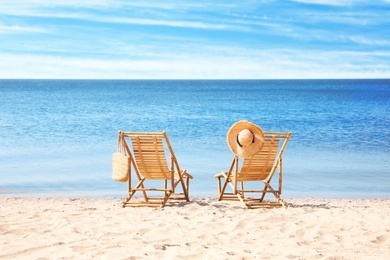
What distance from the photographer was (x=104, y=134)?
58.3ft

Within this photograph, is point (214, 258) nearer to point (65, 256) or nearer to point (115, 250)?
point (115, 250)

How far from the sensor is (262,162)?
6.50 metres

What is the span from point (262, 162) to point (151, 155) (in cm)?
139

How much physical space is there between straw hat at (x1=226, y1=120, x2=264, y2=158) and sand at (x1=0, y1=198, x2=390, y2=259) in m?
0.69

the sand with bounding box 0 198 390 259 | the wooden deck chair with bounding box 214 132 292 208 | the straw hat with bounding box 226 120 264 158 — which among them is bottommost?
the sand with bounding box 0 198 390 259

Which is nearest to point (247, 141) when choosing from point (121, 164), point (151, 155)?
point (151, 155)

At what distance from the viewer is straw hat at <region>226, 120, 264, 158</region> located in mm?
6281

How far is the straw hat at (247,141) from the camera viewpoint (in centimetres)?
628

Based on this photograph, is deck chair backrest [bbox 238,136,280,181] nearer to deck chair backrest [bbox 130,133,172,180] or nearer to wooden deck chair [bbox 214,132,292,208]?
wooden deck chair [bbox 214,132,292,208]

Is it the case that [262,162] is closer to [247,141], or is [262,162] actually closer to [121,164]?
[247,141]

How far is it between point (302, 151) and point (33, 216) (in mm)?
8718

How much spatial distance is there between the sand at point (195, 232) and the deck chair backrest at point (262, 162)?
0.43m

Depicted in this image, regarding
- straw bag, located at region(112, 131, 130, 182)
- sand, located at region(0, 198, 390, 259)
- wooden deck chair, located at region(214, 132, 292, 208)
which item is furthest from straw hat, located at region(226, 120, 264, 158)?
straw bag, located at region(112, 131, 130, 182)

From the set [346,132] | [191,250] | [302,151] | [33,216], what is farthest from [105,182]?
[346,132]
